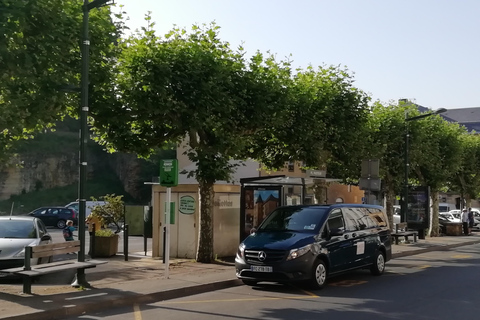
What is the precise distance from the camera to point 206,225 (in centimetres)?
1784

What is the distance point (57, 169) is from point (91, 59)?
73.8m

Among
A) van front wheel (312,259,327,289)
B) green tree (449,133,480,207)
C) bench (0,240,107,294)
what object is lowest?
van front wheel (312,259,327,289)

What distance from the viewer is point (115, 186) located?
85812 millimetres

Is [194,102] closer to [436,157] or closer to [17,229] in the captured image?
[17,229]

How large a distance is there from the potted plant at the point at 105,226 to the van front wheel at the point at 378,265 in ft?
29.0

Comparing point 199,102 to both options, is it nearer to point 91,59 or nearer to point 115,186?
point 91,59

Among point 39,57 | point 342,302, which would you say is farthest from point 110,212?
point 342,302

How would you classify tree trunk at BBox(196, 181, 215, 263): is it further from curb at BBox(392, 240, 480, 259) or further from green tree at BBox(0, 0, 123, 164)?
curb at BBox(392, 240, 480, 259)

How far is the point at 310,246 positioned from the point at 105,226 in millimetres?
12646

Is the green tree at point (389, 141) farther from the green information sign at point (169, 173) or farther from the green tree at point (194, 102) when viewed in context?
the green information sign at point (169, 173)

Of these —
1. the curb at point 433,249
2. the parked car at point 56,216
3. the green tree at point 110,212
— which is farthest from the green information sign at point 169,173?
the parked car at point 56,216

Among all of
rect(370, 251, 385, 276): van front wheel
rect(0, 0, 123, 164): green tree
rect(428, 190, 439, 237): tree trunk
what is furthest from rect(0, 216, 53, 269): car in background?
rect(428, 190, 439, 237): tree trunk

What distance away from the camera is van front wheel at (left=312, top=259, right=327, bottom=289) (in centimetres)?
1289

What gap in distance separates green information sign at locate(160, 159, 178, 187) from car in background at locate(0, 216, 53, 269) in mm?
3432
